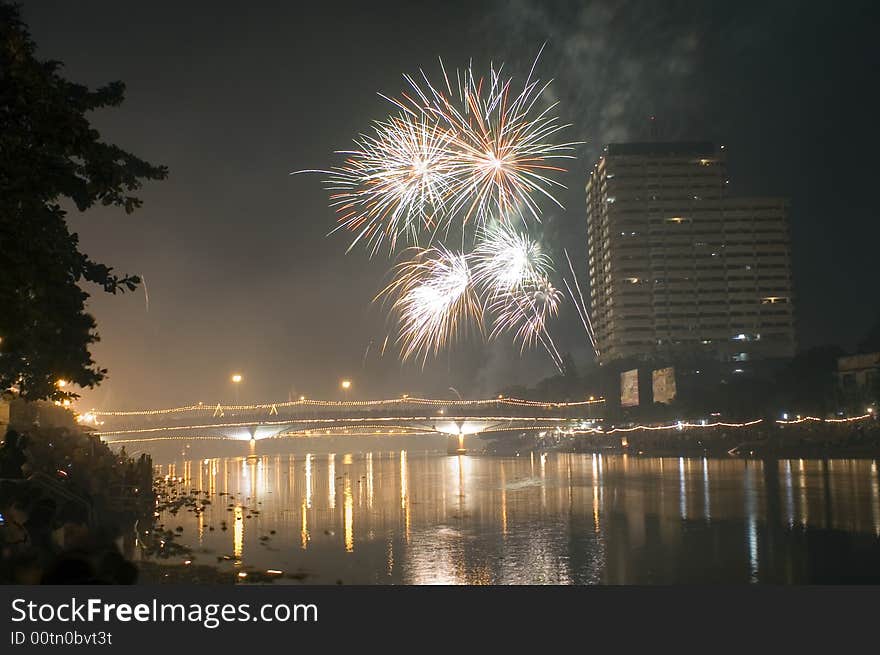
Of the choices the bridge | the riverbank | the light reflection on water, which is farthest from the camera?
the bridge

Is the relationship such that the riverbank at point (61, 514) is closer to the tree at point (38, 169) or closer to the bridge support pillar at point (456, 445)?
the tree at point (38, 169)

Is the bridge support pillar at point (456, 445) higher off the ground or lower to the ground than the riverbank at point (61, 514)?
lower

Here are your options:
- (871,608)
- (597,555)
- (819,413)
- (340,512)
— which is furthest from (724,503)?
(819,413)

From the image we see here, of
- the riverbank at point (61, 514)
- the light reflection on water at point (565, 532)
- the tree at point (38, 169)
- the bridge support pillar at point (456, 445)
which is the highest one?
the tree at point (38, 169)

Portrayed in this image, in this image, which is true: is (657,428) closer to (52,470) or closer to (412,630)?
(52,470)

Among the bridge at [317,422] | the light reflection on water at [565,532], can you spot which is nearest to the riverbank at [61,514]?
the light reflection on water at [565,532]

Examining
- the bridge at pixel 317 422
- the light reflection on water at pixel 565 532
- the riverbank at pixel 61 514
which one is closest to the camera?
the riverbank at pixel 61 514

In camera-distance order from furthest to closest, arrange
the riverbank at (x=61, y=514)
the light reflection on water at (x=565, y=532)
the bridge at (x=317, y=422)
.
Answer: the bridge at (x=317, y=422), the light reflection on water at (x=565, y=532), the riverbank at (x=61, y=514)

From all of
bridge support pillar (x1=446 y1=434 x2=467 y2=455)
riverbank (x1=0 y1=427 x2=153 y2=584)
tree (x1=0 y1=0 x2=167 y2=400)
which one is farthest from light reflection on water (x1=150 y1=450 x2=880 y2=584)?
bridge support pillar (x1=446 y1=434 x2=467 y2=455)

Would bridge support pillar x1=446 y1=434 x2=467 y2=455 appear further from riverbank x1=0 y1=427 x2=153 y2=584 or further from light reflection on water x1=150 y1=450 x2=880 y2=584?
riverbank x1=0 y1=427 x2=153 y2=584

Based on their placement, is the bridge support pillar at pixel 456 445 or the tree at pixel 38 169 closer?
the tree at pixel 38 169
